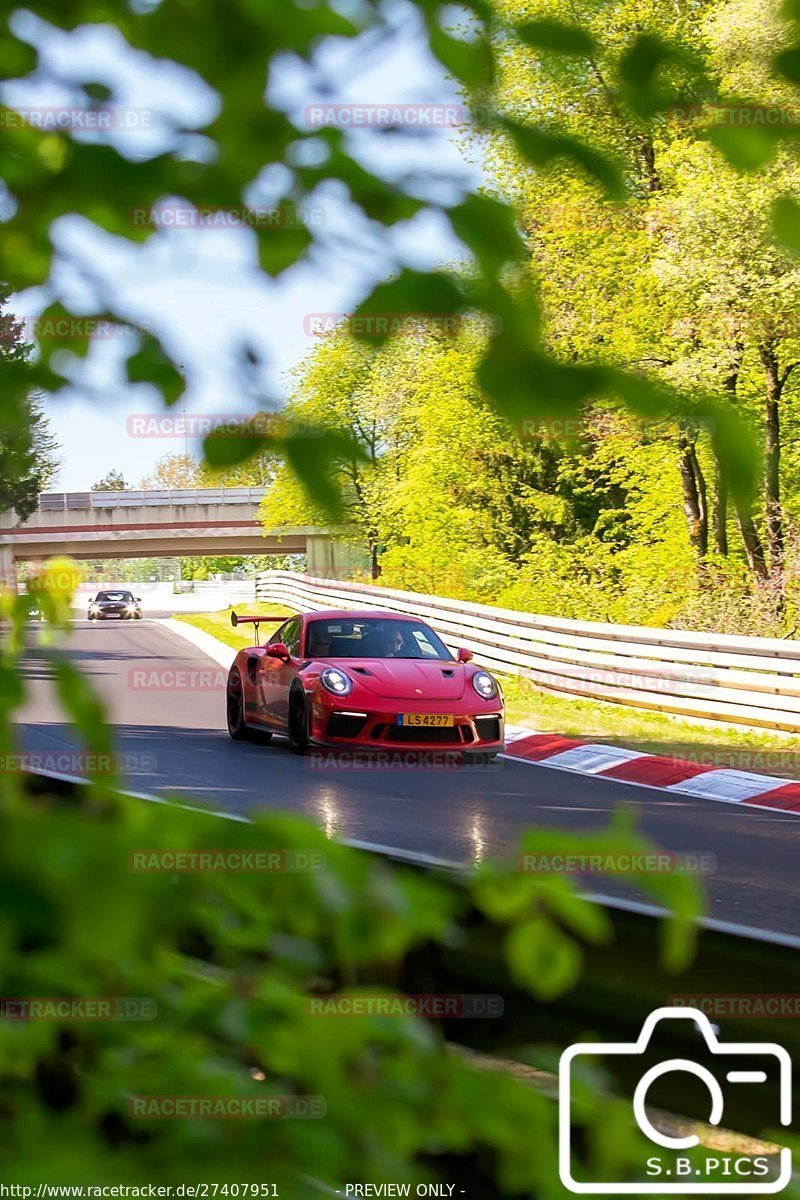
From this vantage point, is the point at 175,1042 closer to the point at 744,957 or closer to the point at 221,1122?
the point at 221,1122

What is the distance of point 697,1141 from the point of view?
2049mm

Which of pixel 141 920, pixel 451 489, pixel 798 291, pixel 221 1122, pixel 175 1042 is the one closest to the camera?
Result: pixel 141 920

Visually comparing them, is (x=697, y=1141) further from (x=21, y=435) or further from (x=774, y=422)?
(x=774, y=422)

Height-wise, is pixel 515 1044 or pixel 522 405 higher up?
pixel 522 405

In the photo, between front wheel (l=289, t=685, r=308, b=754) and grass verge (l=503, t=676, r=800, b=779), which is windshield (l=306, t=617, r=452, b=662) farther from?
grass verge (l=503, t=676, r=800, b=779)

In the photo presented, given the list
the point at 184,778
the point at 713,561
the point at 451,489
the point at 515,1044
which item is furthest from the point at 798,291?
the point at 515,1044

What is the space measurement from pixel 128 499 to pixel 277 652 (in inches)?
1478

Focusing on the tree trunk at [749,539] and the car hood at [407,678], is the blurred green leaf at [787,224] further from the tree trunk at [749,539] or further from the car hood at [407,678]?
the tree trunk at [749,539]

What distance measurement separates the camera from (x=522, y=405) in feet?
4.12

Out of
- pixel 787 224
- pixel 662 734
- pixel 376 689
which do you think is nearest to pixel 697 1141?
pixel 787 224

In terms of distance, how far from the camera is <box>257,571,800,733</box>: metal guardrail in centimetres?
1564

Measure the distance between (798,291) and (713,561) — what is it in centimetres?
569

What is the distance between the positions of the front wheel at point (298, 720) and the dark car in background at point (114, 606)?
4377 cm

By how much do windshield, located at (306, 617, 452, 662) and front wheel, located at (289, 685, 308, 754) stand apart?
0.43 meters
